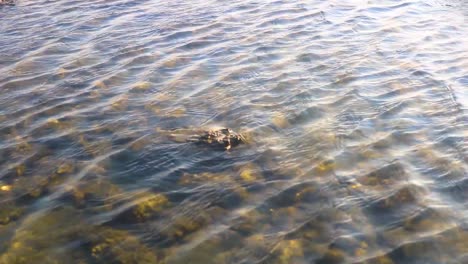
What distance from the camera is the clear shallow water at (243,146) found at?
4.79 meters

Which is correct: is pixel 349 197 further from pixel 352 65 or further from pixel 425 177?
pixel 352 65

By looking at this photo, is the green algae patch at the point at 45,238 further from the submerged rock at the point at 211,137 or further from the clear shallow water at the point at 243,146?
the submerged rock at the point at 211,137

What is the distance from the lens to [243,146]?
6.34 meters

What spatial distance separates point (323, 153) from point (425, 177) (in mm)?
1230

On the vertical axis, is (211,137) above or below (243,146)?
above

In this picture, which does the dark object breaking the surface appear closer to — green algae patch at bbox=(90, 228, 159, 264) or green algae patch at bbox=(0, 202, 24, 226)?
green algae patch at bbox=(90, 228, 159, 264)

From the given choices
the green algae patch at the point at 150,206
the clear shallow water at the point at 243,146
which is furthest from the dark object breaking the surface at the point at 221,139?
the green algae patch at the point at 150,206

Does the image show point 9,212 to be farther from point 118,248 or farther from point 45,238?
point 118,248

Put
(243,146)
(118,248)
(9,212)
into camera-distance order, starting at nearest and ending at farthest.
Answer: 1. (118,248)
2. (9,212)
3. (243,146)

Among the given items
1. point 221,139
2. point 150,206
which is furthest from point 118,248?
point 221,139

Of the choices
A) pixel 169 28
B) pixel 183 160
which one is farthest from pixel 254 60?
pixel 183 160

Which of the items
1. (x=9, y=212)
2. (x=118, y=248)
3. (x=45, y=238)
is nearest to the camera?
(x=118, y=248)

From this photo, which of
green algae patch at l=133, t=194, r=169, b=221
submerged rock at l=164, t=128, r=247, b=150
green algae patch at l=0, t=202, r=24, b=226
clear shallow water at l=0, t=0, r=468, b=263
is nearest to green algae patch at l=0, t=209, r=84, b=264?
clear shallow water at l=0, t=0, r=468, b=263

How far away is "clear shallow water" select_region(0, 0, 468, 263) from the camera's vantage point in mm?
4793
